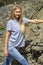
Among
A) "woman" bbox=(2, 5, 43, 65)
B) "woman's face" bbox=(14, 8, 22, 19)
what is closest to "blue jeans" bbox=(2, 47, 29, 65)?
"woman" bbox=(2, 5, 43, 65)

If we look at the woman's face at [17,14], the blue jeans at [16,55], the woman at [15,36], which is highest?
the woman's face at [17,14]

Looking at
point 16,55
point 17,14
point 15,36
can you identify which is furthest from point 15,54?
point 17,14

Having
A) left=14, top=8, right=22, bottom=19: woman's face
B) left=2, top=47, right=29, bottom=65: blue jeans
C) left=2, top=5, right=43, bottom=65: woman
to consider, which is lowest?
left=2, top=47, right=29, bottom=65: blue jeans

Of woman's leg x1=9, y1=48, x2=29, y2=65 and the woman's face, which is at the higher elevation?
the woman's face

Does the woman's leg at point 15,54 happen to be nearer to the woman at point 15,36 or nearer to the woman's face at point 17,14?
the woman at point 15,36

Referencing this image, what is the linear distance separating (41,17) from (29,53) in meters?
2.73

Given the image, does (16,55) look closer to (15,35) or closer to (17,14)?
(15,35)

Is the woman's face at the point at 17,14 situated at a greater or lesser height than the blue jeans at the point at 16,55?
greater

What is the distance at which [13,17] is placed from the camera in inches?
227

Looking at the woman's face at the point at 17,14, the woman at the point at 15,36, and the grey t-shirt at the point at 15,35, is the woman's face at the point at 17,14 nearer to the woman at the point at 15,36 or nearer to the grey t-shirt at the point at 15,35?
the woman at the point at 15,36

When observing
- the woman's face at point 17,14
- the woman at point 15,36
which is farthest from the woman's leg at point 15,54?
the woman's face at point 17,14

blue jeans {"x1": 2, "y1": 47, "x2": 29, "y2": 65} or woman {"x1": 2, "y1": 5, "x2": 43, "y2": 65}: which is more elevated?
woman {"x1": 2, "y1": 5, "x2": 43, "y2": 65}

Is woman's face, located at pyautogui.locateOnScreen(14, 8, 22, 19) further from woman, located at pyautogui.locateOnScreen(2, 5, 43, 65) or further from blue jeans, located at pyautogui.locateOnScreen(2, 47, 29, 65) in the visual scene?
blue jeans, located at pyautogui.locateOnScreen(2, 47, 29, 65)

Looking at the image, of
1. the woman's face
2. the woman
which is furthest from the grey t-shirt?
the woman's face
